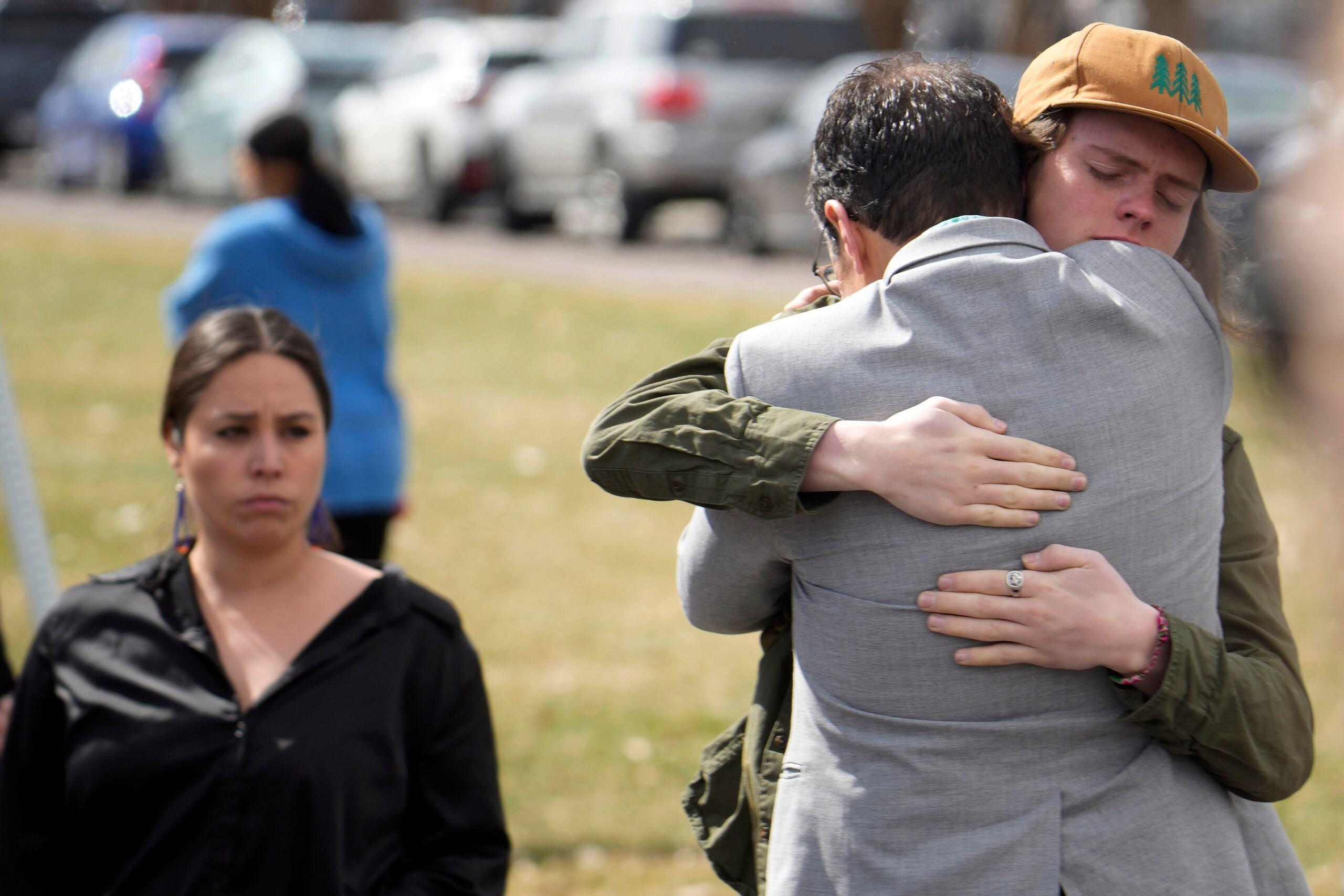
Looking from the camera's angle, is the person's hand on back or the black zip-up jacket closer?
the person's hand on back

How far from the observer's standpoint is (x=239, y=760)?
252 cm

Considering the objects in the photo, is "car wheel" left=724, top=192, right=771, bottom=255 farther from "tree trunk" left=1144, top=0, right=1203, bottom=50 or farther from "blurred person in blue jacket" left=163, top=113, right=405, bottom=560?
"blurred person in blue jacket" left=163, top=113, right=405, bottom=560

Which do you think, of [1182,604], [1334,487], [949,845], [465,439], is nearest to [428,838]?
[949,845]

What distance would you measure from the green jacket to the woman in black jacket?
1.88ft

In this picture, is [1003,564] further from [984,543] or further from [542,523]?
[542,523]

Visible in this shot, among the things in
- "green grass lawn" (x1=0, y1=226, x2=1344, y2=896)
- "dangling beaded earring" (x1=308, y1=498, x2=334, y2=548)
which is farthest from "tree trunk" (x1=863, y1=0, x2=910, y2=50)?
"dangling beaded earring" (x1=308, y1=498, x2=334, y2=548)

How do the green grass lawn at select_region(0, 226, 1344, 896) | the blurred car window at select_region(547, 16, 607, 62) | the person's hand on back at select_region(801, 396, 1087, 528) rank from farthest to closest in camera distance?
1. the blurred car window at select_region(547, 16, 607, 62)
2. the green grass lawn at select_region(0, 226, 1344, 896)
3. the person's hand on back at select_region(801, 396, 1087, 528)

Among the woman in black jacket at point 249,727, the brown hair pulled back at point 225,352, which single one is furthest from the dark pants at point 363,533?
the woman in black jacket at point 249,727

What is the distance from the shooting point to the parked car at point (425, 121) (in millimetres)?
18453

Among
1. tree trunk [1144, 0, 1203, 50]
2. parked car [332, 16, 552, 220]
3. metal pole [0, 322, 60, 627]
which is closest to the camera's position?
metal pole [0, 322, 60, 627]

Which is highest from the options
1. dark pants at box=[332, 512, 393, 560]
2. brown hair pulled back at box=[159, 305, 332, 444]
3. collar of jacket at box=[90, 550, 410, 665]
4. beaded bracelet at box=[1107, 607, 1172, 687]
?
brown hair pulled back at box=[159, 305, 332, 444]

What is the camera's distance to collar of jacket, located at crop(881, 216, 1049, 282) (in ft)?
6.20

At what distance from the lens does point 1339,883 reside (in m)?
4.72

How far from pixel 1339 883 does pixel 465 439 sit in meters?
6.93
